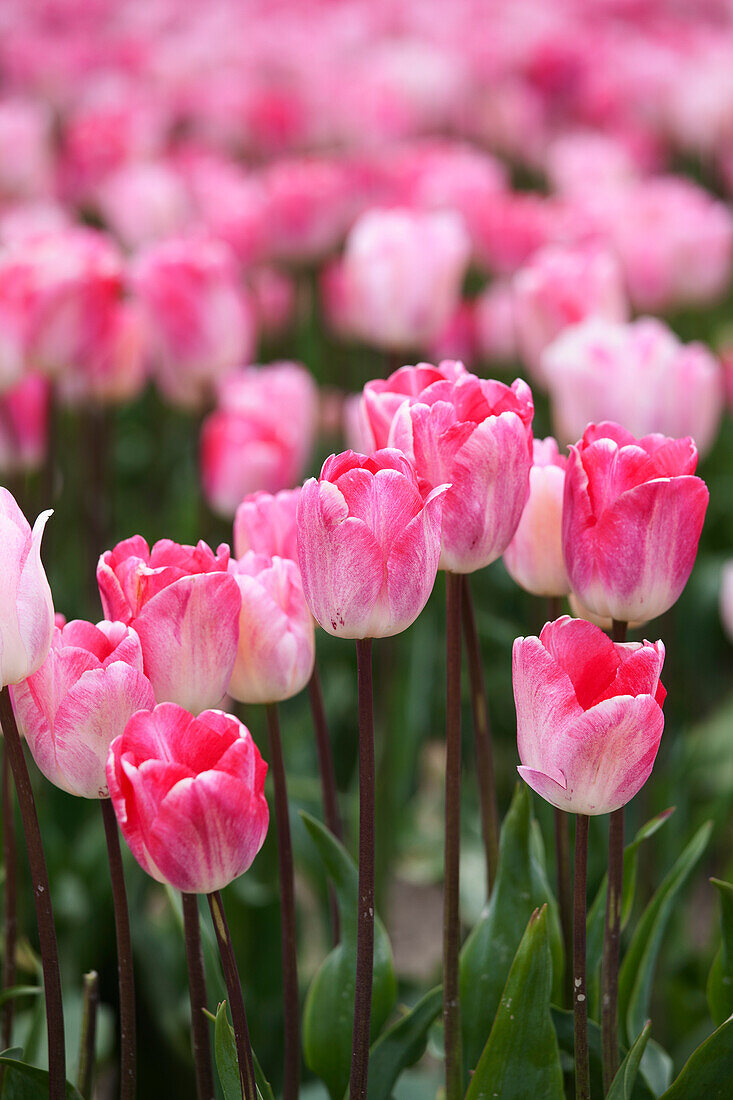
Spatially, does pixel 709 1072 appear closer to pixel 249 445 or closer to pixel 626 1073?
Result: pixel 626 1073

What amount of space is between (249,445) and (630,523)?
79 cm

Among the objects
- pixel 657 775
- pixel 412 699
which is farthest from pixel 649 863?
pixel 412 699

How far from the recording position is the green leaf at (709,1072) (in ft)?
2.07

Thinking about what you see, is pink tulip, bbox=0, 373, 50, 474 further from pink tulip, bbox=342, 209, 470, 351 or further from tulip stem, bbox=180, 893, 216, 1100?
tulip stem, bbox=180, 893, 216, 1100

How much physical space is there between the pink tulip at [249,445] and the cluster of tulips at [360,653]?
66cm

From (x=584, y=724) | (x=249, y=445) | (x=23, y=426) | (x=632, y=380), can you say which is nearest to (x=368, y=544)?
(x=584, y=724)

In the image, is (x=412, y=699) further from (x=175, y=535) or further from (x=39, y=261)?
(x=39, y=261)

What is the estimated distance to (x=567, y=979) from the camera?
0.79 meters

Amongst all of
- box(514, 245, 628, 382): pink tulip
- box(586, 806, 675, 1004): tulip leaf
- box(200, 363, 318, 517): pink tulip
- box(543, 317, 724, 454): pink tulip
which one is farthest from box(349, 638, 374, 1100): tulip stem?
box(514, 245, 628, 382): pink tulip

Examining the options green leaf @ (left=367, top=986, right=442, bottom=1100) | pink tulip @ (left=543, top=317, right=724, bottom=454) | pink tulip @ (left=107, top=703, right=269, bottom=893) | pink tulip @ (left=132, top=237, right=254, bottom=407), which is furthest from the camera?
pink tulip @ (left=132, top=237, right=254, bottom=407)

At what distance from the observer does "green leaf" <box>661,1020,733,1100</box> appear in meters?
0.63

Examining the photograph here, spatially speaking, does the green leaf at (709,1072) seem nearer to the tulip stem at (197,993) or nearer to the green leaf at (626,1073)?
the green leaf at (626,1073)

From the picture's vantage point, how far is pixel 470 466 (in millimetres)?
629

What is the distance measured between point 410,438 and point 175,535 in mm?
1307
